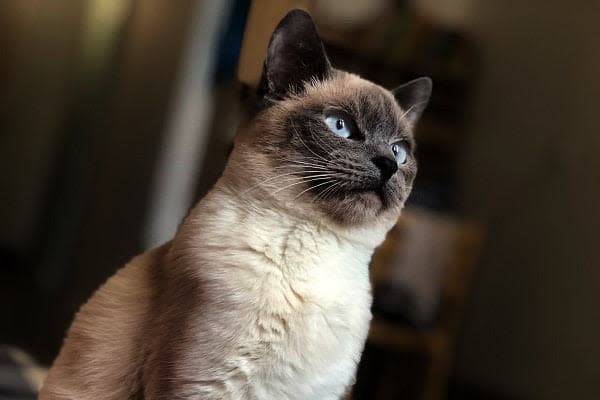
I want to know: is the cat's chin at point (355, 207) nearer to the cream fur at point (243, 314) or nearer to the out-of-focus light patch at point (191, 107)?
the cream fur at point (243, 314)

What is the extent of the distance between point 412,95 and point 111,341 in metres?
0.40

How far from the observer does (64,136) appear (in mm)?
2189

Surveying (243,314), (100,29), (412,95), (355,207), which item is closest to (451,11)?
(100,29)

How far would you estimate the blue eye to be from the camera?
688 mm

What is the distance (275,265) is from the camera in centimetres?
66

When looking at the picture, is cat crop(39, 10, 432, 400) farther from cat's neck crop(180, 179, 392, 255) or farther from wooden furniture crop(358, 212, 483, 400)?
wooden furniture crop(358, 212, 483, 400)

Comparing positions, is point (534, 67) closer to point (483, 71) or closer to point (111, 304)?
point (483, 71)

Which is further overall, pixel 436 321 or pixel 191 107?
pixel 436 321

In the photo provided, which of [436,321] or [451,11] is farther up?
[451,11]

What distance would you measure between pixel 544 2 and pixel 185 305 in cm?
281

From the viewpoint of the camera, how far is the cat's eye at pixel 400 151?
28.1 inches

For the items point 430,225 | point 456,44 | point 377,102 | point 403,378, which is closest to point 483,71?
point 456,44

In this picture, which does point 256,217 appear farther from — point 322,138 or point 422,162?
point 422,162

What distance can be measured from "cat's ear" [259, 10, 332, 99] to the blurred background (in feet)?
2.20
